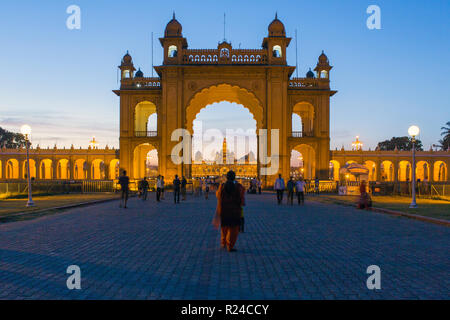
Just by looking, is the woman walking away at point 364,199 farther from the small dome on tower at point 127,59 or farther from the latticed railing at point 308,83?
the small dome on tower at point 127,59

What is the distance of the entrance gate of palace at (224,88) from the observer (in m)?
39.1

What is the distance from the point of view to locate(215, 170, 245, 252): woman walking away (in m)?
8.02

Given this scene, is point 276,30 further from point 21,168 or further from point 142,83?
point 21,168

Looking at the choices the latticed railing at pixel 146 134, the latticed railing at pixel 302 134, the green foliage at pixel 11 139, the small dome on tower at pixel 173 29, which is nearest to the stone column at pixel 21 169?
the latticed railing at pixel 146 134

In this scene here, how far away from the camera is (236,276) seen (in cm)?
600

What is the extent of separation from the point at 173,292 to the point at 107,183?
27.8 metres

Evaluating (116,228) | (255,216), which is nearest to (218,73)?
(255,216)

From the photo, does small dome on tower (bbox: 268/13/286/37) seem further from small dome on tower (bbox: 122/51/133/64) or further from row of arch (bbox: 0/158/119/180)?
row of arch (bbox: 0/158/119/180)

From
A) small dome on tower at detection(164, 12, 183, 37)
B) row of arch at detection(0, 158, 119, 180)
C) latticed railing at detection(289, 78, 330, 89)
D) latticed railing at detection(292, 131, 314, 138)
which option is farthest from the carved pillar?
latticed railing at detection(289, 78, 330, 89)

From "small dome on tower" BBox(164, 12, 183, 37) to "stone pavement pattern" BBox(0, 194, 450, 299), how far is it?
3125cm

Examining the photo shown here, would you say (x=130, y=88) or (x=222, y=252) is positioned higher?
(x=130, y=88)

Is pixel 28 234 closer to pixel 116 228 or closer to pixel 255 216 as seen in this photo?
pixel 116 228

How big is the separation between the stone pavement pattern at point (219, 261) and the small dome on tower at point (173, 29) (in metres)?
31.2
